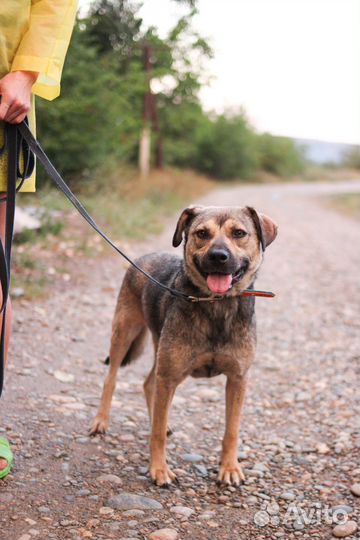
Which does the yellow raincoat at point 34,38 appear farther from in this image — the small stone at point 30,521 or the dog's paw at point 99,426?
the dog's paw at point 99,426

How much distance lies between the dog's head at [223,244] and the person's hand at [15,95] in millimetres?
1171

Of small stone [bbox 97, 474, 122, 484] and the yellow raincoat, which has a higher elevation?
the yellow raincoat

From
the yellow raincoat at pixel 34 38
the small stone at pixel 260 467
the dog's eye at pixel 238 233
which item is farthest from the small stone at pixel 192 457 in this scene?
the yellow raincoat at pixel 34 38

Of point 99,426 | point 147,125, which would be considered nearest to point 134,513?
point 99,426

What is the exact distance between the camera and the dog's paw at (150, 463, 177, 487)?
3.33 metres

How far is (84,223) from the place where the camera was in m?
11.1

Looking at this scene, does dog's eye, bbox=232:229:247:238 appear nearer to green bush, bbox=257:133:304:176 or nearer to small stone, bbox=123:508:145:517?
small stone, bbox=123:508:145:517

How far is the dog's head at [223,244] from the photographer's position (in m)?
3.10

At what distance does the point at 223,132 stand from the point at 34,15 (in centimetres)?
3741

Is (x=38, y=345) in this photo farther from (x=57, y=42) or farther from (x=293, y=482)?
(x=57, y=42)

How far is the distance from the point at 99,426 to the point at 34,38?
248 centimetres

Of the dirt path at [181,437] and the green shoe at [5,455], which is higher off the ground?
the green shoe at [5,455]

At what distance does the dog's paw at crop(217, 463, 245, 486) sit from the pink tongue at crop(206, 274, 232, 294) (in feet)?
3.78

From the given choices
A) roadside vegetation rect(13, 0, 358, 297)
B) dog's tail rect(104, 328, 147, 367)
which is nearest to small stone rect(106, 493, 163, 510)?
dog's tail rect(104, 328, 147, 367)
